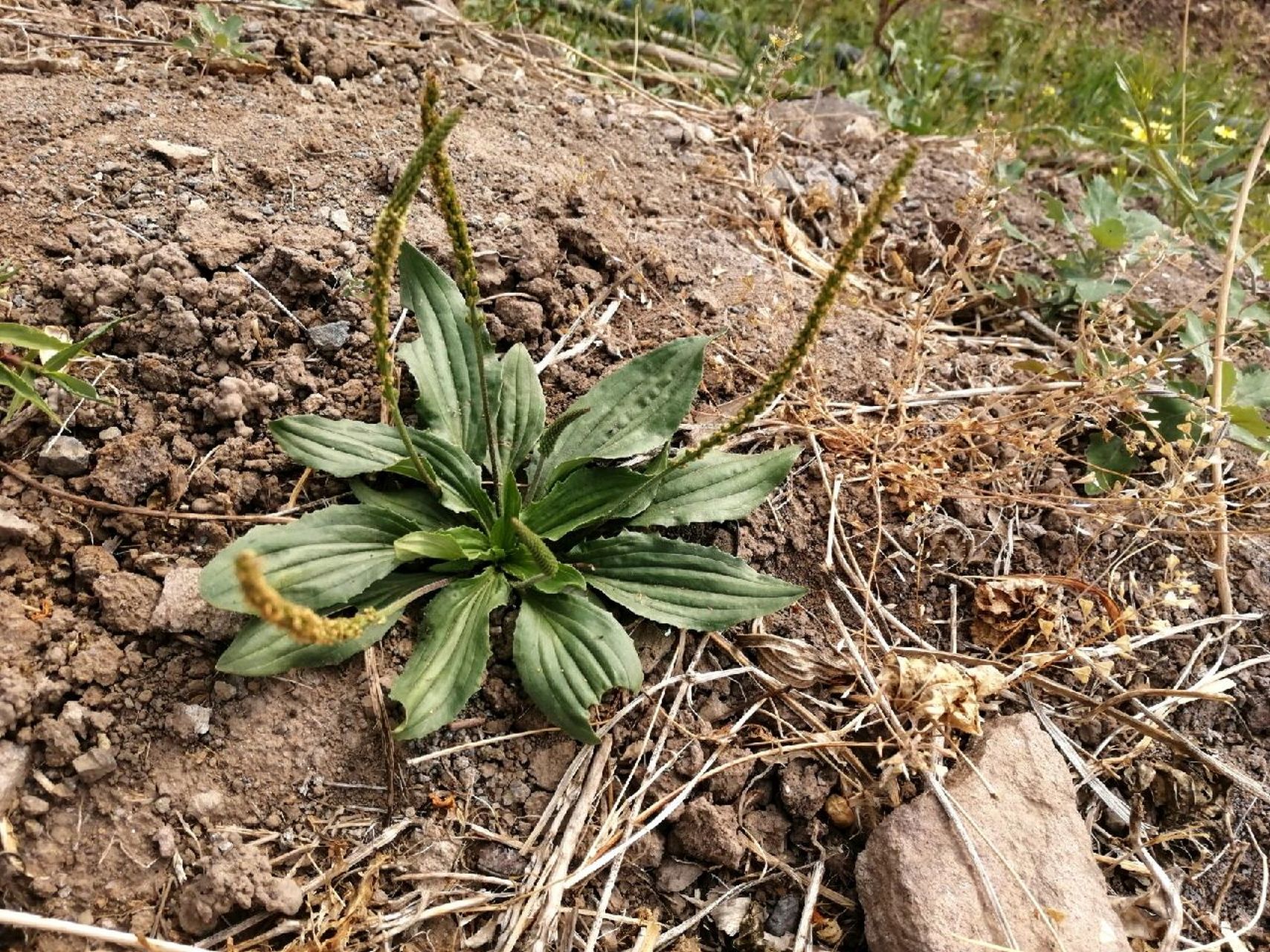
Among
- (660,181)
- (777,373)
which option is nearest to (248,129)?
(660,181)

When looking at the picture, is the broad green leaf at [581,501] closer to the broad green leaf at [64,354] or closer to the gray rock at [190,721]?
the gray rock at [190,721]

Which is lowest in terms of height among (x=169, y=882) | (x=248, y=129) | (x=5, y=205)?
(x=169, y=882)

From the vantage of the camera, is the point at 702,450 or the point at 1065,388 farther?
the point at 1065,388

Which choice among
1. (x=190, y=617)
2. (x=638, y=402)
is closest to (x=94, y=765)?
(x=190, y=617)

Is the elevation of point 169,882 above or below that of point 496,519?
below

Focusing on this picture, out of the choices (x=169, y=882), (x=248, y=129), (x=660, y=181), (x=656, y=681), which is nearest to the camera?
(x=169, y=882)

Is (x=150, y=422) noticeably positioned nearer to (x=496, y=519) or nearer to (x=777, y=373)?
(x=496, y=519)

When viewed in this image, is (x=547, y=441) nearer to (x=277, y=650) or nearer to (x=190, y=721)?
(x=277, y=650)

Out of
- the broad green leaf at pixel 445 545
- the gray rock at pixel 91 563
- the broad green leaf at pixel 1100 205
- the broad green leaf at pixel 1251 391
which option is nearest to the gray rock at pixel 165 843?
the gray rock at pixel 91 563
